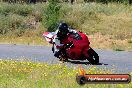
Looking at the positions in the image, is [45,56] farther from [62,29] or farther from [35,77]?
[35,77]

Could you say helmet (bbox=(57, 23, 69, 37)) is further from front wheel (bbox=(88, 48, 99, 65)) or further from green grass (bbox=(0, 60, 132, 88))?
green grass (bbox=(0, 60, 132, 88))

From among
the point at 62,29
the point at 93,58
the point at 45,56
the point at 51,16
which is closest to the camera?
the point at 62,29

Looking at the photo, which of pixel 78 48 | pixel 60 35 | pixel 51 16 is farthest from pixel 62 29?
pixel 51 16

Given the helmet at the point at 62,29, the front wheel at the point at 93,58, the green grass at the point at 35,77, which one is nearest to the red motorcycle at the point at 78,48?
the front wheel at the point at 93,58

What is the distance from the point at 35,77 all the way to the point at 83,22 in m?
19.2

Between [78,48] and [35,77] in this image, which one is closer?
[35,77]

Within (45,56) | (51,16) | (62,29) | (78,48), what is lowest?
(51,16)

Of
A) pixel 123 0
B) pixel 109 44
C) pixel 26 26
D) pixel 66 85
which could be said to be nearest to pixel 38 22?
pixel 26 26

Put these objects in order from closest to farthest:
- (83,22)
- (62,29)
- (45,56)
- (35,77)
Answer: (35,77), (62,29), (45,56), (83,22)

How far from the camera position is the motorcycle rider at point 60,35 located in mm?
15385

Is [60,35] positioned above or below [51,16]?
above

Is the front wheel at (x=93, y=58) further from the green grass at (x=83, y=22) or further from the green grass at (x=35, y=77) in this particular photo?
the green grass at (x=83, y=22)

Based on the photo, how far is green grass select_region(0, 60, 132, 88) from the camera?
29.1 feet

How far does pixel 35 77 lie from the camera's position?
33.2 feet
